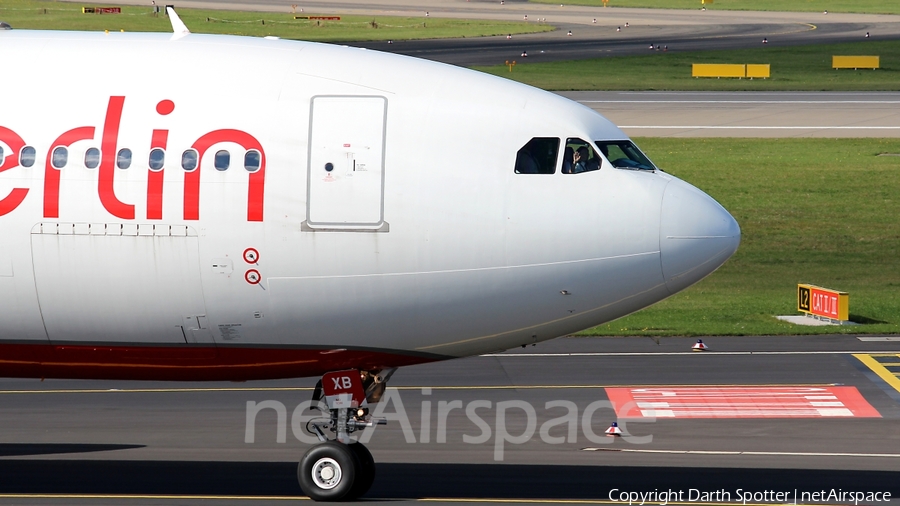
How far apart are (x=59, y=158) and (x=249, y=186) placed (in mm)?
2391

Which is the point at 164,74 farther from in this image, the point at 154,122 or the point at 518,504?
the point at 518,504

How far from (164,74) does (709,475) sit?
9963mm

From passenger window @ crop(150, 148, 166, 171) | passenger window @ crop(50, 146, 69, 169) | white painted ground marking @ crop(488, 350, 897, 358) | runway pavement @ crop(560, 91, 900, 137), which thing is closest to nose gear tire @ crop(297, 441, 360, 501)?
passenger window @ crop(150, 148, 166, 171)

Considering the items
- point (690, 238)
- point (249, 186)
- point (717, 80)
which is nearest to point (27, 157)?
point (249, 186)

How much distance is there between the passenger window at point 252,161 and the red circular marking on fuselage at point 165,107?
116 cm

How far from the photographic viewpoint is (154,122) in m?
14.9

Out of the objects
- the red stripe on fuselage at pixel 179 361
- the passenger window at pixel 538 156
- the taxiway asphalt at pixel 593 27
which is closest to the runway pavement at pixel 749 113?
the taxiway asphalt at pixel 593 27

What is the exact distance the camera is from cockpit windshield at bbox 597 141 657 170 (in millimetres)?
15062

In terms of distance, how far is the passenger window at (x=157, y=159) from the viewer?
14.7m

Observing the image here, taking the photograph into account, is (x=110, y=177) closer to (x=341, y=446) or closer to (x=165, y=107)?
(x=165, y=107)

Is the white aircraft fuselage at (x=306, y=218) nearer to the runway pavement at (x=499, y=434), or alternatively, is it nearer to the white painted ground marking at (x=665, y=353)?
the runway pavement at (x=499, y=434)

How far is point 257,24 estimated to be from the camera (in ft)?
375

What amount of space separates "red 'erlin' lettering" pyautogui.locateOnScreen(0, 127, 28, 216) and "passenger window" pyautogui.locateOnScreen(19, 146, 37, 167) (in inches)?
1.9

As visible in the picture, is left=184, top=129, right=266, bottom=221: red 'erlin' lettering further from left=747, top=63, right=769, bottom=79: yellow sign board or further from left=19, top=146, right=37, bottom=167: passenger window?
left=747, top=63, right=769, bottom=79: yellow sign board
